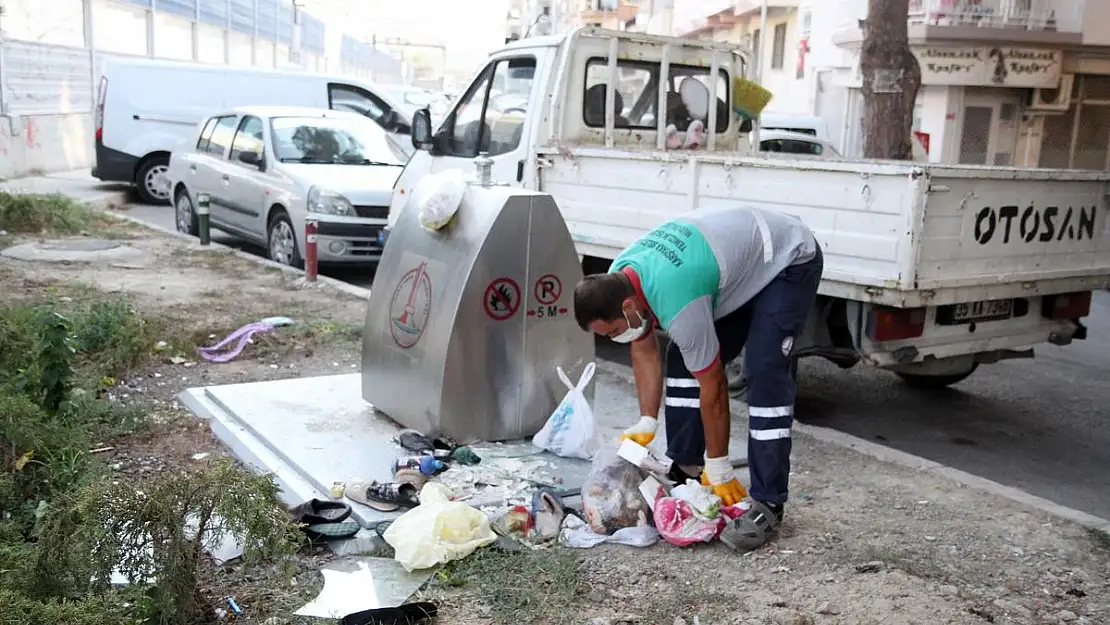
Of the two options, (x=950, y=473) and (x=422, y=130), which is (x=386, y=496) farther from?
(x=422, y=130)

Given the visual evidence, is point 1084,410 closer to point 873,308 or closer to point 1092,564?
point 873,308

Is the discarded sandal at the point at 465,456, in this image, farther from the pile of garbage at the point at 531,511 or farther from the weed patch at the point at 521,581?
the weed patch at the point at 521,581

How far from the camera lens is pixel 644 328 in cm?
411

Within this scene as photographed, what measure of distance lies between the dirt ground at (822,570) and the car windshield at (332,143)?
6.18 m

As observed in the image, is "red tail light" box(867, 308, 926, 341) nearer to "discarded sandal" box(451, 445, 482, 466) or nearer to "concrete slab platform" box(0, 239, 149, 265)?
"discarded sandal" box(451, 445, 482, 466)

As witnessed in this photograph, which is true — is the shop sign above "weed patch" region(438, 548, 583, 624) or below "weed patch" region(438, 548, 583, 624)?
above

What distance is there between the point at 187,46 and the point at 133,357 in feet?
87.9

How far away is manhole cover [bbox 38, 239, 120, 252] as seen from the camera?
1089cm

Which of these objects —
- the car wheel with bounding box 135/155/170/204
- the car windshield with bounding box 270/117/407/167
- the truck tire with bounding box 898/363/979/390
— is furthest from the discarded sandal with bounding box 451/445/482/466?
the car wheel with bounding box 135/155/170/204

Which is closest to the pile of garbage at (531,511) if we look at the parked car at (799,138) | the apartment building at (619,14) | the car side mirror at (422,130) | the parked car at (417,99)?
the car side mirror at (422,130)

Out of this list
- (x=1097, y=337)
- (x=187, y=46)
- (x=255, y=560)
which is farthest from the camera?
(x=187, y=46)

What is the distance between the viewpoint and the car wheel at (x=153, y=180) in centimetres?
1644

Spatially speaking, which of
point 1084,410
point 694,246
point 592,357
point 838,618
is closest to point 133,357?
point 592,357

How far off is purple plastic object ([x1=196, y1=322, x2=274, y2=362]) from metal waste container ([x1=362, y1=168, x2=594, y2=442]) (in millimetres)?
1959
